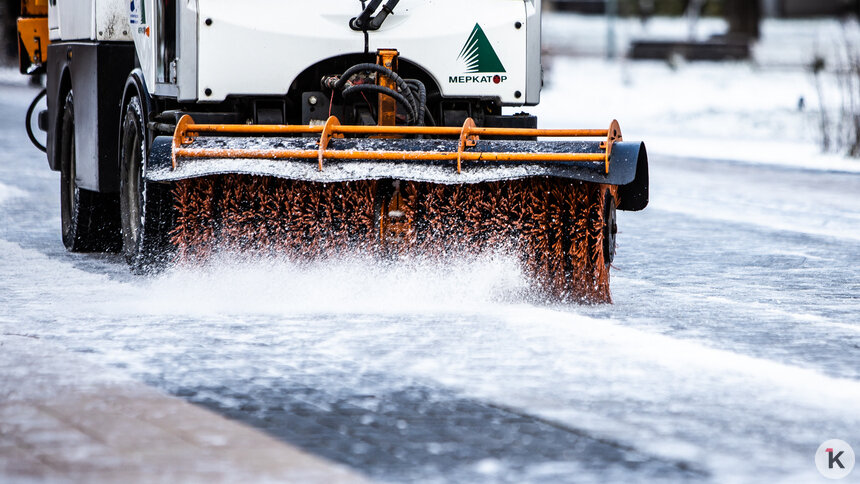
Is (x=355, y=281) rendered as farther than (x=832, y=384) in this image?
Yes

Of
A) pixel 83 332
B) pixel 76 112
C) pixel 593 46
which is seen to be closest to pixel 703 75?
pixel 593 46

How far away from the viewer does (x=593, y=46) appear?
5631 centimetres

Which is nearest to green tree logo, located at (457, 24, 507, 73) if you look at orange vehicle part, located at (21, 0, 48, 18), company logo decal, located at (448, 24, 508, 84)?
company logo decal, located at (448, 24, 508, 84)

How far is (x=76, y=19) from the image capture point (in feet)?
34.2

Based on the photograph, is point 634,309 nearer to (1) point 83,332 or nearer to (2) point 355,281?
(2) point 355,281

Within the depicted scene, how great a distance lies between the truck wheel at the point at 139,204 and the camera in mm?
8555

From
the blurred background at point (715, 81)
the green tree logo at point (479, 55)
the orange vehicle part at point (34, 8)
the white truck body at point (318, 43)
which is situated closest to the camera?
the white truck body at point (318, 43)

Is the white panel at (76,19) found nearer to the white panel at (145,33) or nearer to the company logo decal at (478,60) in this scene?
the white panel at (145,33)

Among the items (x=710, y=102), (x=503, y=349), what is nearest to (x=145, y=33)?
(x=503, y=349)

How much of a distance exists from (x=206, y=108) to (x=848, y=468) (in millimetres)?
5139

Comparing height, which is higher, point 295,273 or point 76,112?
point 76,112

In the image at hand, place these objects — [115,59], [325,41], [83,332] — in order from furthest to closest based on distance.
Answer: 1. [115,59]
2. [325,41]
3. [83,332]

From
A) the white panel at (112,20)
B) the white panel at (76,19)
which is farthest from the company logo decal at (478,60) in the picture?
the white panel at (76,19)

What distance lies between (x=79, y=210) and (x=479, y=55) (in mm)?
2954
